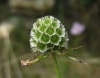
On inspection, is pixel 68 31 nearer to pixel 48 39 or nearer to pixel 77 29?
pixel 77 29

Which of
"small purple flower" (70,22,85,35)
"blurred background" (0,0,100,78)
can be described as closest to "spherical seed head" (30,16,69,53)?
"blurred background" (0,0,100,78)

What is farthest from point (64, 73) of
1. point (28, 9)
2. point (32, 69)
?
point (28, 9)

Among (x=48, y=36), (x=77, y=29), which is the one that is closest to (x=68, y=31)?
(x=77, y=29)

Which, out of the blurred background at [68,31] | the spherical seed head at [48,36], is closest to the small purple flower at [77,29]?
the blurred background at [68,31]

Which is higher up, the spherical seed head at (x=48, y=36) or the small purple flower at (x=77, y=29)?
the spherical seed head at (x=48, y=36)

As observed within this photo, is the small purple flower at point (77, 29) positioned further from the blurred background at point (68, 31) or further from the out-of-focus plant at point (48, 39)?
the out-of-focus plant at point (48, 39)

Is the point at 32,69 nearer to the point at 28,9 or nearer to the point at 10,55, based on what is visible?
the point at 10,55

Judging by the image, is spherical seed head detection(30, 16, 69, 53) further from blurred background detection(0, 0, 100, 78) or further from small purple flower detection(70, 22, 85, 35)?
small purple flower detection(70, 22, 85, 35)

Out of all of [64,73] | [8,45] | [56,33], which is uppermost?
[56,33]
